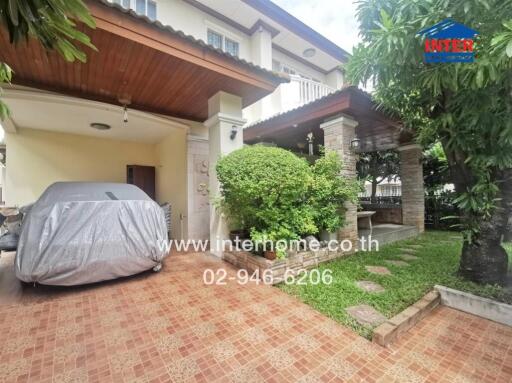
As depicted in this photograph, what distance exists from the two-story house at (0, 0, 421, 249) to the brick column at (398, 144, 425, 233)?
0.81 metres

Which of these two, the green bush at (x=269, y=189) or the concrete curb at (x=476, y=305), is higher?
the green bush at (x=269, y=189)

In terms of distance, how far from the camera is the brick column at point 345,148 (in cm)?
507

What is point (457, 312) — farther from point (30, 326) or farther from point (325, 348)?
point (30, 326)

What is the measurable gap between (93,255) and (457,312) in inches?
201

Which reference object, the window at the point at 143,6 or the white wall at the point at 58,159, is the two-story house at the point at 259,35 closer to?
the window at the point at 143,6

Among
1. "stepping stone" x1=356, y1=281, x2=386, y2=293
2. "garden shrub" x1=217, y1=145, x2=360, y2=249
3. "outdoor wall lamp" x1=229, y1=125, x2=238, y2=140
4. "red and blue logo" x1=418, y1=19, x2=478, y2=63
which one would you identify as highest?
"red and blue logo" x1=418, y1=19, x2=478, y2=63

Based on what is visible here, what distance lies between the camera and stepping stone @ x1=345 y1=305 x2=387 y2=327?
100.0 inches

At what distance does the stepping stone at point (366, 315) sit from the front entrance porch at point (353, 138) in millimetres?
2485

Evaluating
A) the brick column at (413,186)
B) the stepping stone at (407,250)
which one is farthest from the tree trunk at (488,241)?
the brick column at (413,186)

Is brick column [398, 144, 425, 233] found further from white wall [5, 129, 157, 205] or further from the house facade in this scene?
white wall [5, 129, 157, 205]

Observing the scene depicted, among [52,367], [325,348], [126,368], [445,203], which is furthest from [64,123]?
[445,203]


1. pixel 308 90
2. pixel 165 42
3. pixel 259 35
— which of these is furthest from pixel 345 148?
pixel 259 35

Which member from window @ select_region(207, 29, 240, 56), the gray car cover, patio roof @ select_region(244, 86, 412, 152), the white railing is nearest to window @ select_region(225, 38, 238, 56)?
window @ select_region(207, 29, 240, 56)

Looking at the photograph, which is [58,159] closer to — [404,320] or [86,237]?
[86,237]
